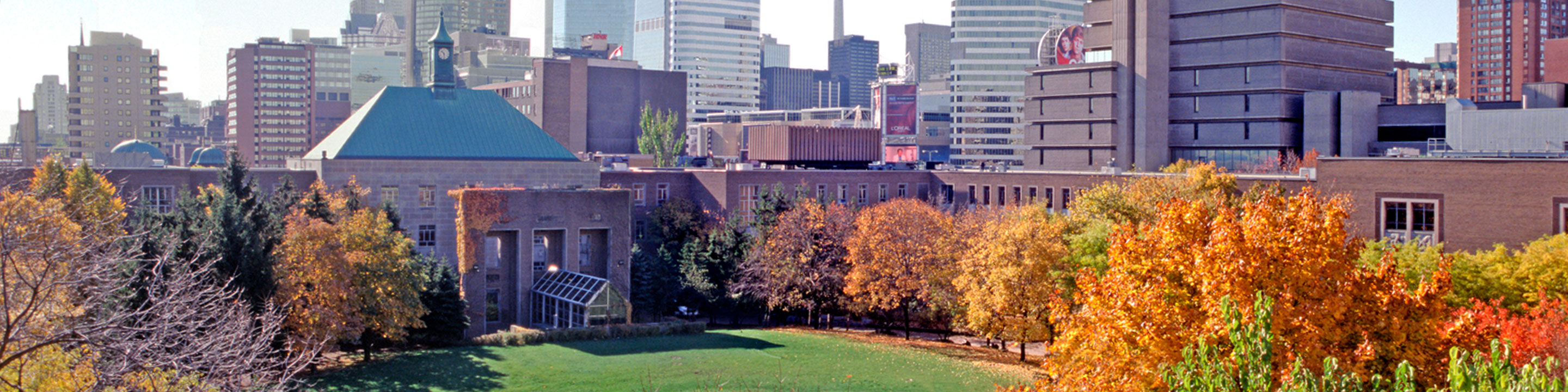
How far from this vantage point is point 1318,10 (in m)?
109

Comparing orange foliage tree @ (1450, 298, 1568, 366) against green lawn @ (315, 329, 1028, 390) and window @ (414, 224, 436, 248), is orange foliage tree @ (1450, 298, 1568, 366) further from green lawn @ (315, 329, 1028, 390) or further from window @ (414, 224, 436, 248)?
window @ (414, 224, 436, 248)

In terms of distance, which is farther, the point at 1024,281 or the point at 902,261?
the point at 902,261

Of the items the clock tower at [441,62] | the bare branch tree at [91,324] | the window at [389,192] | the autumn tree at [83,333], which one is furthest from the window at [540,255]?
the bare branch tree at [91,324]

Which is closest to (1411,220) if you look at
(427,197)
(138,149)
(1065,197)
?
(1065,197)

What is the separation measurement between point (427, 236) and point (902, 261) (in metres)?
29.0

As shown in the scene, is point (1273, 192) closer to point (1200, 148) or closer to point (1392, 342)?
point (1392, 342)

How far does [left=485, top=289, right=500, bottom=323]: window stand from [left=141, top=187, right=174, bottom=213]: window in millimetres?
20116

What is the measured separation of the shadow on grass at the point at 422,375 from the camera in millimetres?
45809

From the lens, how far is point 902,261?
63906mm

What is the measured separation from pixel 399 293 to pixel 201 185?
2961 centimetres

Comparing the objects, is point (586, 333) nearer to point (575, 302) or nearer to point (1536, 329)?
point (575, 302)

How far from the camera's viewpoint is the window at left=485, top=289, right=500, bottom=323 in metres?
66.3

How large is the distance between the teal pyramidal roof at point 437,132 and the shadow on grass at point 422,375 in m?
23.2

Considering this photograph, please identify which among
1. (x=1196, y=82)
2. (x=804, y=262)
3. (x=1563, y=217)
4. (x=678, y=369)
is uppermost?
(x=1196, y=82)
